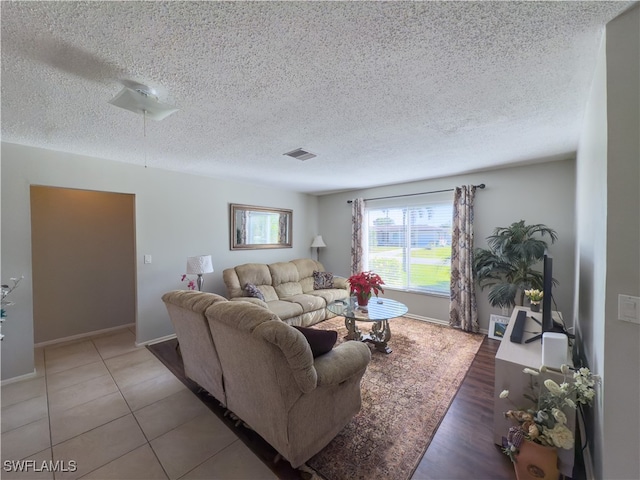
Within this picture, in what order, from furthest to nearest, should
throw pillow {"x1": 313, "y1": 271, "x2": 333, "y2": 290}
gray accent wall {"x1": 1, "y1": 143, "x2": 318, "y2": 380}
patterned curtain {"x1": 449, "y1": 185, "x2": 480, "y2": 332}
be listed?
throw pillow {"x1": 313, "y1": 271, "x2": 333, "y2": 290}, patterned curtain {"x1": 449, "y1": 185, "x2": 480, "y2": 332}, gray accent wall {"x1": 1, "y1": 143, "x2": 318, "y2": 380}

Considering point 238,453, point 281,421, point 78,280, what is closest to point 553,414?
point 281,421

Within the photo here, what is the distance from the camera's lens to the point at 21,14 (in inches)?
42.4

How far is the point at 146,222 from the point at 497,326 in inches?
198

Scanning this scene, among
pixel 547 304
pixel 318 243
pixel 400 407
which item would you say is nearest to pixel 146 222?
pixel 318 243

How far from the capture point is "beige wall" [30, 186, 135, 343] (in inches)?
136

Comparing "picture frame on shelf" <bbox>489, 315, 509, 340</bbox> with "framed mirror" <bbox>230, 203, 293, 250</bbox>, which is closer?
"picture frame on shelf" <bbox>489, 315, 509, 340</bbox>

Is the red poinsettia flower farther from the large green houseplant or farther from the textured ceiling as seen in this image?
the textured ceiling

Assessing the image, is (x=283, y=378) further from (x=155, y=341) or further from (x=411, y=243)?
(x=411, y=243)

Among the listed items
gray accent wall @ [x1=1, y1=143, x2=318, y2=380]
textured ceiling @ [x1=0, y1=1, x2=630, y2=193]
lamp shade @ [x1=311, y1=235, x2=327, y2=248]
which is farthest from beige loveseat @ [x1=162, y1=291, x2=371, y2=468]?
lamp shade @ [x1=311, y1=235, x2=327, y2=248]

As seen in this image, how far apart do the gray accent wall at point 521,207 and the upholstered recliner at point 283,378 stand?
296cm

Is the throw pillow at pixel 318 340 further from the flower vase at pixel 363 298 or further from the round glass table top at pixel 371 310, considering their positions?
the flower vase at pixel 363 298

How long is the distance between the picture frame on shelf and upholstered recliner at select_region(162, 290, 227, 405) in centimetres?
348

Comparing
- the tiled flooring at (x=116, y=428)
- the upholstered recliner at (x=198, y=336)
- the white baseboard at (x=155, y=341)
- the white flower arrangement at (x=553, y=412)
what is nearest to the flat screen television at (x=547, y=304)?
the white flower arrangement at (x=553, y=412)

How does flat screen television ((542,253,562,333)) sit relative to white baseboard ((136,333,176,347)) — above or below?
above
